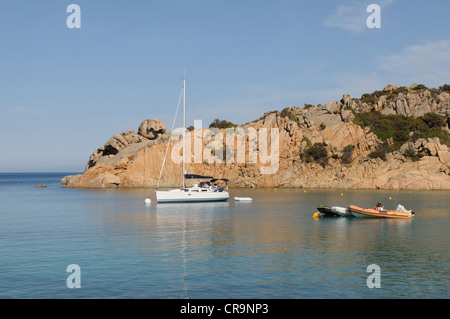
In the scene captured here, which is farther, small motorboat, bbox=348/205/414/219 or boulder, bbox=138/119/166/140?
boulder, bbox=138/119/166/140

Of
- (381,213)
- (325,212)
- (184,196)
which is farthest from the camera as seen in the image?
(184,196)

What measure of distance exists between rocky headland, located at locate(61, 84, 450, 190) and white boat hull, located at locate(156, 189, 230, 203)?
154ft

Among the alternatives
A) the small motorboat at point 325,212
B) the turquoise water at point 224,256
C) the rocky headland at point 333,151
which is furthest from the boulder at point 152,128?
the small motorboat at point 325,212

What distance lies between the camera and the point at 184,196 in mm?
66875

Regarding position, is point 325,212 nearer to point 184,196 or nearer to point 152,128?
point 184,196

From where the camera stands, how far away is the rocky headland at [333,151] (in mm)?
104062

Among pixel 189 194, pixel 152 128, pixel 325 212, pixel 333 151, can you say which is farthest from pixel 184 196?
pixel 152 128

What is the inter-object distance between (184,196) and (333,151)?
6073cm

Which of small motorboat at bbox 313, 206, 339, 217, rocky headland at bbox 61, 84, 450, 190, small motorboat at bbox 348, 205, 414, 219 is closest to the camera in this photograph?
small motorboat at bbox 348, 205, 414, 219

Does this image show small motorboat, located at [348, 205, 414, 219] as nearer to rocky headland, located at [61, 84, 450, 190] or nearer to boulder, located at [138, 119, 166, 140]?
rocky headland, located at [61, 84, 450, 190]

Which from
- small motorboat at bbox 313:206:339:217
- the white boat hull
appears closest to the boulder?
the white boat hull

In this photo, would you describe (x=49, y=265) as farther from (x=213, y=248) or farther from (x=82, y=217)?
(x=82, y=217)

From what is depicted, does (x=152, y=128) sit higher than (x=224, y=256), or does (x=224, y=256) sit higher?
(x=152, y=128)

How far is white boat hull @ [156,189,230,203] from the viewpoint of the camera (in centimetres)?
6619
